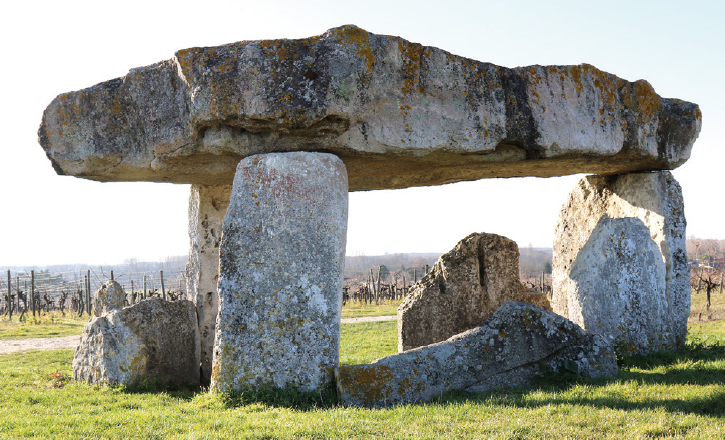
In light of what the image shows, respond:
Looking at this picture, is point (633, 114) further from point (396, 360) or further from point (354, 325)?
point (354, 325)

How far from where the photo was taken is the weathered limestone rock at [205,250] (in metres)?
8.73

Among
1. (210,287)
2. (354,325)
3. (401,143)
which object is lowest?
(354,325)

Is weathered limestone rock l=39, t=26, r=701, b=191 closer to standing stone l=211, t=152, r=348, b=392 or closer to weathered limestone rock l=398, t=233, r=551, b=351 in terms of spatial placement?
standing stone l=211, t=152, r=348, b=392

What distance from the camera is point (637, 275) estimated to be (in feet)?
25.8

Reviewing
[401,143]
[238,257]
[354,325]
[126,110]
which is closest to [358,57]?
[401,143]

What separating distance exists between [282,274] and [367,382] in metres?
1.41

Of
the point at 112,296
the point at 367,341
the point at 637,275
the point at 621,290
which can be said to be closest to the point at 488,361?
the point at 621,290

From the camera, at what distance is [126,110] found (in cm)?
712

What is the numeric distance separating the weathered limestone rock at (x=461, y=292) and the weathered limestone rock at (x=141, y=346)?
3141 millimetres

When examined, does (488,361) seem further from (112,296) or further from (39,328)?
(39,328)

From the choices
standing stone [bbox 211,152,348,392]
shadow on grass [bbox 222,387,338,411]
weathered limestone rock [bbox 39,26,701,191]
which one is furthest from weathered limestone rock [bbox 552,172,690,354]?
shadow on grass [bbox 222,387,338,411]

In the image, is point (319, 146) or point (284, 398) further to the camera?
point (319, 146)

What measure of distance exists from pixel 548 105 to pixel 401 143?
215 cm

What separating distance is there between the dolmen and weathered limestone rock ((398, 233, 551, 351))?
4.21ft
